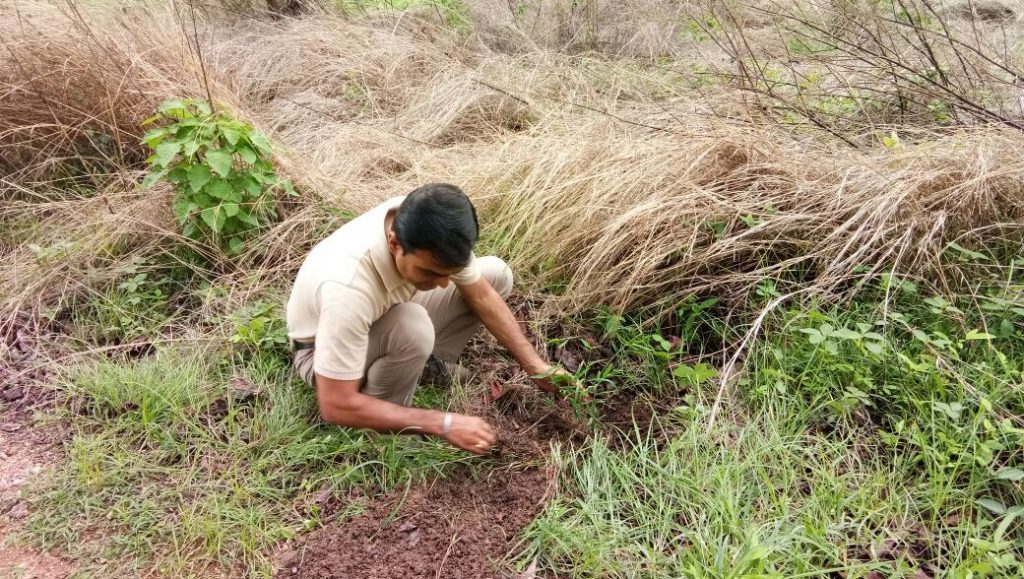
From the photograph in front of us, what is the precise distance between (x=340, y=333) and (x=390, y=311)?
31 cm

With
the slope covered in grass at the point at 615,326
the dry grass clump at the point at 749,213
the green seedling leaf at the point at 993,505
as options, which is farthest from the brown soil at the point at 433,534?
the green seedling leaf at the point at 993,505

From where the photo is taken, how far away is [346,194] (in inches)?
135

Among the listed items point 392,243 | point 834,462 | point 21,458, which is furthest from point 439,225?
point 21,458

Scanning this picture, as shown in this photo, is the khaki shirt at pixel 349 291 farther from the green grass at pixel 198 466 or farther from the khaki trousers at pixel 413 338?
the green grass at pixel 198 466

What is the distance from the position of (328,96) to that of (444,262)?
3594mm

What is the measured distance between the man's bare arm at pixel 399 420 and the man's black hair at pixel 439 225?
0.50 m

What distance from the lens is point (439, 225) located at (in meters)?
1.82

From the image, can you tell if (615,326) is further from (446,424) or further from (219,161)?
(219,161)

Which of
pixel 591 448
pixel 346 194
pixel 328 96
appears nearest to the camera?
pixel 591 448

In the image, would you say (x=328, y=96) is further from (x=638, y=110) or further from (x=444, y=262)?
(x=444, y=262)

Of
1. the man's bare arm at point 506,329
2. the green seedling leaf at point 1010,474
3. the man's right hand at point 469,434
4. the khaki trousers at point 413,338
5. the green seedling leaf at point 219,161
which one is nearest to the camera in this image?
the green seedling leaf at point 1010,474

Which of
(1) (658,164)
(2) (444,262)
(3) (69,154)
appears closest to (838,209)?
(1) (658,164)

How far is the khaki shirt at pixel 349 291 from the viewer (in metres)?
1.96

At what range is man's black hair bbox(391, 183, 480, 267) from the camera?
182cm
